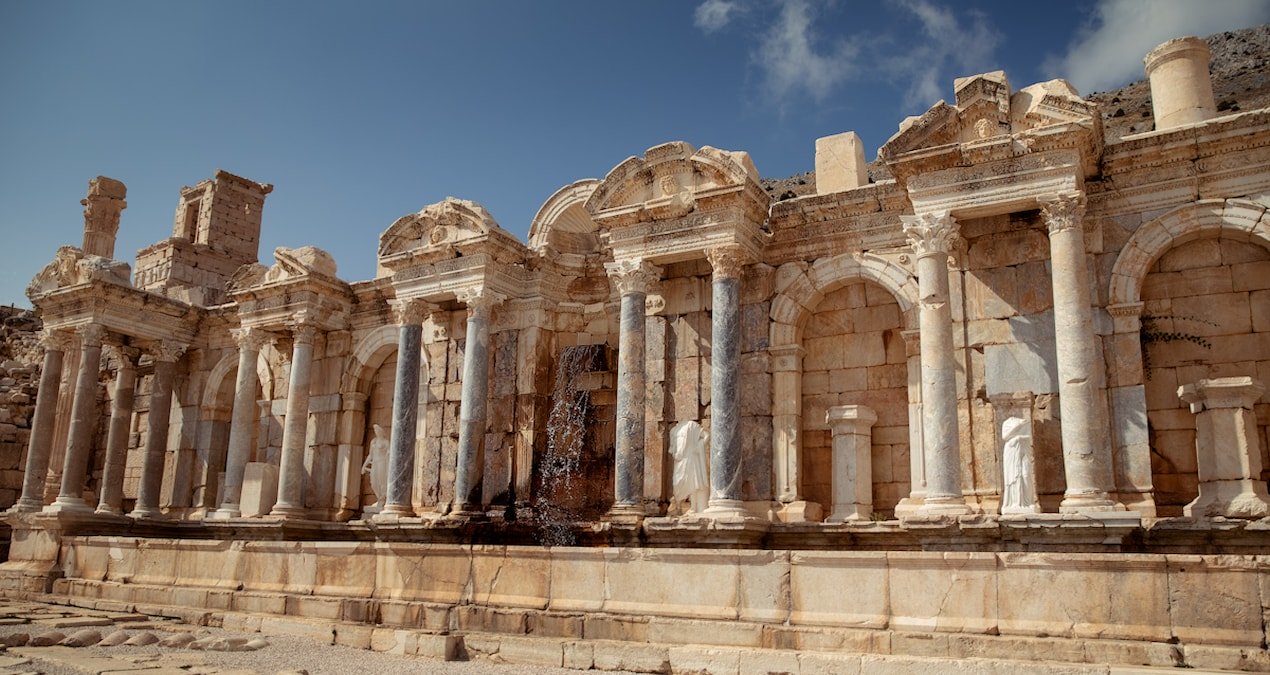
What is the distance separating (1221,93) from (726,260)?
25.5 m

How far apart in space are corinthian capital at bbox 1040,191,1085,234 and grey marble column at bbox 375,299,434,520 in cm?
1026

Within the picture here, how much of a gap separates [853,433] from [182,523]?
13.9 meters

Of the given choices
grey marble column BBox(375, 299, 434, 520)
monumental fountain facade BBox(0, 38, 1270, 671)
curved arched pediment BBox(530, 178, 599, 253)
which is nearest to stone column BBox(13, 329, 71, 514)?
monumental fountain facade BBox(0, 38, 1270, 671)

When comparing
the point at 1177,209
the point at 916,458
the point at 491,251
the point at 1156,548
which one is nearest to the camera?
the point at 1156,548

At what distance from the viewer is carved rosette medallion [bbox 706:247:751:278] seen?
14430mm

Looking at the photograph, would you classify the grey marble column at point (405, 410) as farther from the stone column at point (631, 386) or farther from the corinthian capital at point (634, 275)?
the corinthian capital at point (634, 275)

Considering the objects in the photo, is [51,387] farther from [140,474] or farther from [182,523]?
[182,523]

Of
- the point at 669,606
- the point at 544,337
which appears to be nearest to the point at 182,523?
the point at 544,337

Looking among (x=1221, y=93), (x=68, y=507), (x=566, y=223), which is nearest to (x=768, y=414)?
(x=566, y=223)

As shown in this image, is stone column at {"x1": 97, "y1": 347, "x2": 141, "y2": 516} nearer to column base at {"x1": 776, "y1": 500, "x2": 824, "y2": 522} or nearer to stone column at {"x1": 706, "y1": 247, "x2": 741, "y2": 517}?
stone column at {"x1": 706, "y1": 247, "x2": 741, "y2": 517}

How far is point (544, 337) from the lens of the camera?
17188mm

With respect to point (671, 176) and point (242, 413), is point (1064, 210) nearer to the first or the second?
point (671, 176)

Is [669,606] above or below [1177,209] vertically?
below

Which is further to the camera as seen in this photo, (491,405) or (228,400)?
(228,400)
